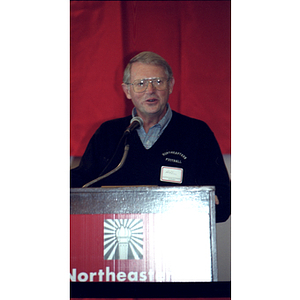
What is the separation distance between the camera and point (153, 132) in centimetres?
196

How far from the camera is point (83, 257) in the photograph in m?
1.00

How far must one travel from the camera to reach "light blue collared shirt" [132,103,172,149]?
6.33 ft

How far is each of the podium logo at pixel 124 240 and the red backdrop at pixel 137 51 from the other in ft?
3.74

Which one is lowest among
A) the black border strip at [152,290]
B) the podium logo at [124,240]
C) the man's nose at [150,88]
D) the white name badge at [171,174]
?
the black border strip at [152,290]

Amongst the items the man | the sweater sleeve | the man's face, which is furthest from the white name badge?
the man's face

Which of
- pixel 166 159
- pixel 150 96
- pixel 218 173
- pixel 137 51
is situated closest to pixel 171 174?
pixel 166 159

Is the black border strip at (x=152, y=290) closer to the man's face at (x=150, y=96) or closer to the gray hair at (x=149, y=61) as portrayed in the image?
the man's face at (x=150, y=96)

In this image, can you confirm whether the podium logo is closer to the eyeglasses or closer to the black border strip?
the black border strip

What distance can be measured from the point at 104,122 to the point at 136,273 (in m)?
1.26

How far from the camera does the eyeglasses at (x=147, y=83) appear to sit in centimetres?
199

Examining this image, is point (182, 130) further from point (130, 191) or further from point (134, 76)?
point (130, 191)

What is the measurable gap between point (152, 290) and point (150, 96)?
Result: 130 cm

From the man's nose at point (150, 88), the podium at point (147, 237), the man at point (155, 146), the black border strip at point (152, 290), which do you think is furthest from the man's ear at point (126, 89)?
the black border strip at point (152, 290)
